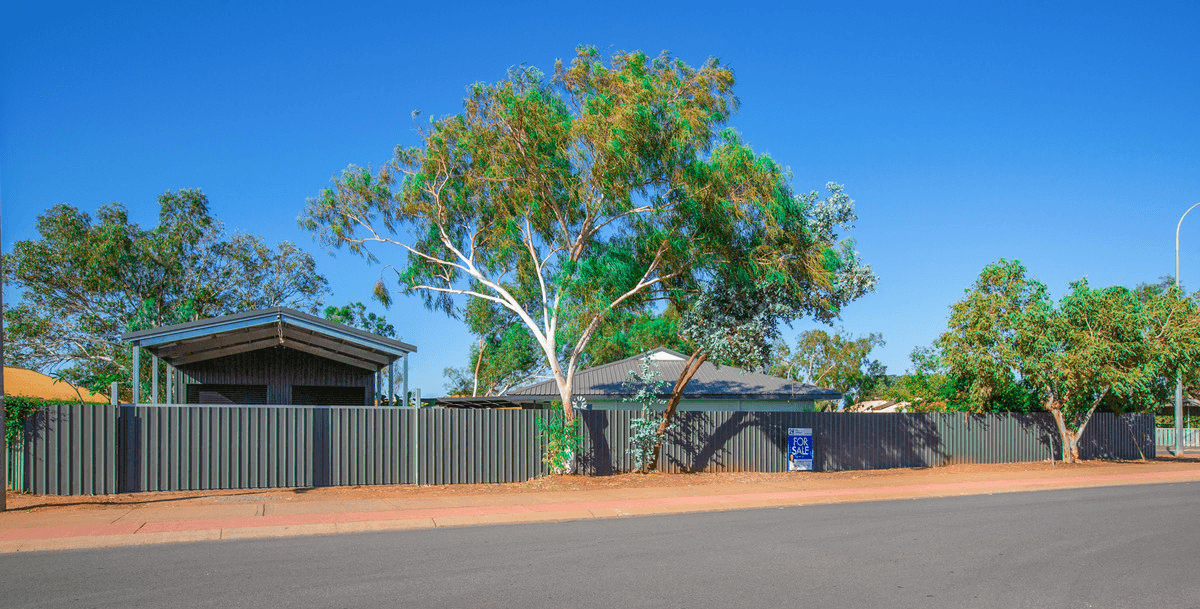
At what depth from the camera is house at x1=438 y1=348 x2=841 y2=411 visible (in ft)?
96.8

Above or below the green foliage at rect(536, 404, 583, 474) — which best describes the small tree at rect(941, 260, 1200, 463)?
above

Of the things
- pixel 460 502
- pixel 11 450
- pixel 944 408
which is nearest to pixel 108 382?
pixel 11 450

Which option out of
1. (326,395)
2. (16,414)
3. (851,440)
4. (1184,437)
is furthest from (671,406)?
(1184,437)

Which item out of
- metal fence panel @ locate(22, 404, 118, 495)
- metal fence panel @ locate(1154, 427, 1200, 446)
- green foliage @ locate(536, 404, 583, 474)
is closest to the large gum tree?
green foliage @ locate(536, 404, 583, 474)

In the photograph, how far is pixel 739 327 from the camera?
19.6m

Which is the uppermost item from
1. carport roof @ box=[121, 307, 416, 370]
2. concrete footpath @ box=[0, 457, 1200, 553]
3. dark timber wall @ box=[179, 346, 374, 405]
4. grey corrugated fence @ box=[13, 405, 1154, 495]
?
carport roof @ box=[121, 307, 416, 370]

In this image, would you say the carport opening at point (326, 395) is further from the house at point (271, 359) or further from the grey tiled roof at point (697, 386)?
the grey tiled roof at point (697, 386)

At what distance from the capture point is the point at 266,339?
2089cm

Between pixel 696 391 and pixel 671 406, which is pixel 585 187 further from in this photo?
pixel 696 391

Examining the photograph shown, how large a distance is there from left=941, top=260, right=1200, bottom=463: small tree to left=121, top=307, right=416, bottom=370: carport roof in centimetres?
1532

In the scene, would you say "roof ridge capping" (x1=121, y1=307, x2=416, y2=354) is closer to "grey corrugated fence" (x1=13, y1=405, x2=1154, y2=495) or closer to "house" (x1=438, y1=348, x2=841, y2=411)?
"grey corrugated fence" (x1=13, y1=405, x2=1154, y2=495)

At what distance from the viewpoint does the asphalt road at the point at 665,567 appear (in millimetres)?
7742

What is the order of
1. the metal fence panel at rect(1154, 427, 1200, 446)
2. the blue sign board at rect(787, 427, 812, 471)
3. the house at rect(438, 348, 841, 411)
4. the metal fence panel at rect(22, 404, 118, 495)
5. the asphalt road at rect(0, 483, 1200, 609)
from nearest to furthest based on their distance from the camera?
1. the asphalt road at rect(0, 483, 1200, 609)
2. the metal fence panel at rect(22, 404, 118, 495)
3. the blue sign board at rect(787, 427, 812, 471)
4. the house at rect(438, 348, 841, 411)
5. the metal fence panel at rect(1154, 427, 1200, 446)

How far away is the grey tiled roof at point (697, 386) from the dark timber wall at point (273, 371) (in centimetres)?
763
